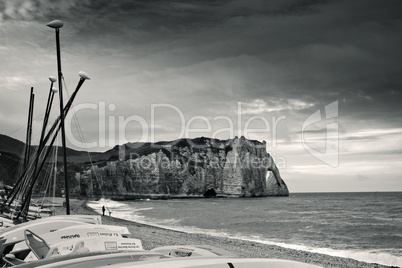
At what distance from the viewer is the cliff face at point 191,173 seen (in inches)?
5797

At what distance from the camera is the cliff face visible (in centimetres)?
14725

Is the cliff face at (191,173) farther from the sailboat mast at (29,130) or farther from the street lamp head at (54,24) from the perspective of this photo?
the street lamp head at (54,24)

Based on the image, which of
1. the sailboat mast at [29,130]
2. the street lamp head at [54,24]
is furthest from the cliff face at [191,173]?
the street lamp head at [54,24]

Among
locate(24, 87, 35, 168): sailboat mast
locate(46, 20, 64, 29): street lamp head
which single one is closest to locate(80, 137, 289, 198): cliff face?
locate(24, 87, 35, 168): sailboat mast

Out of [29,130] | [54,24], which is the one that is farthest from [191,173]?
[54,24]

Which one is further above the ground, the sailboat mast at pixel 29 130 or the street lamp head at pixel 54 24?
the street lamp head at pixel 54 24

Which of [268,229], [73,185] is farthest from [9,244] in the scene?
[73,185]

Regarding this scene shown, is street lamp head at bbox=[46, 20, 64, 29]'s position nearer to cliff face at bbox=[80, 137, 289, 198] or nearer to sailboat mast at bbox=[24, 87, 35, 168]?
sailboat mast at bbox=[24, 87, 35, 168]

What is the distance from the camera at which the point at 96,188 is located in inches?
5817

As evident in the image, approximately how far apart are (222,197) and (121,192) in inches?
1443

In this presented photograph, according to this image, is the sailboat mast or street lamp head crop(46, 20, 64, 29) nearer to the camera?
street lamp head crop(46, 20, 64, 29)

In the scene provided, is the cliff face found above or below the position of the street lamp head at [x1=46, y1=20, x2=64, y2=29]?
below

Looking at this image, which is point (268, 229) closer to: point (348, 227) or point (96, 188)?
point (348, 227)

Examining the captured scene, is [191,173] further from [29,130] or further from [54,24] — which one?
[54,24]
